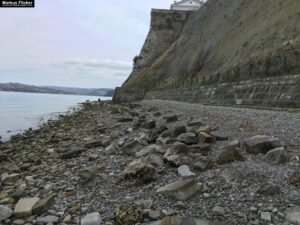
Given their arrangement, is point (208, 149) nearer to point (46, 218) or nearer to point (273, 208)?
point (273, 208)

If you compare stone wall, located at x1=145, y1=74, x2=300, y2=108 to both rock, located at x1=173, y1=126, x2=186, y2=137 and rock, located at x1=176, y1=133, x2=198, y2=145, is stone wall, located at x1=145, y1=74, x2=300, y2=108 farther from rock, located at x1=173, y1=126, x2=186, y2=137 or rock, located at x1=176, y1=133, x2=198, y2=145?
rock, located at x1=176, y1=133, x2=198, y2=145

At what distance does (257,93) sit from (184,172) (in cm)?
922

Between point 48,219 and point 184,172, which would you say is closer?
point 48,219

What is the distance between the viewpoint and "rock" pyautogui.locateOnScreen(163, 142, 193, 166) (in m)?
4.59

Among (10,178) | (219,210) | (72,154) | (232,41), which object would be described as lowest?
(10,178)

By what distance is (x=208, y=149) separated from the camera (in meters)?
5.09

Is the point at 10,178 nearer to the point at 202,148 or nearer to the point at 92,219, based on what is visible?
the point at 92,219

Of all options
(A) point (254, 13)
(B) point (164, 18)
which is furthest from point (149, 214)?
(B) point (164, 18)

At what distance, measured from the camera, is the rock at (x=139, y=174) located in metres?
4.15

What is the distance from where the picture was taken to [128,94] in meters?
42.7

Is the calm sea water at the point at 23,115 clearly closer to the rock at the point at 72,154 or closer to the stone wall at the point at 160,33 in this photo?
the rock at the point at 72,154

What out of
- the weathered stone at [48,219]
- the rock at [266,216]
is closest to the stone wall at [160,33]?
the weathered stone at [48,219]

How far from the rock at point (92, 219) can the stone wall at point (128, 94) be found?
3837cm

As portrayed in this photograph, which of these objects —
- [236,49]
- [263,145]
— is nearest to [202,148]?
[263,145]
